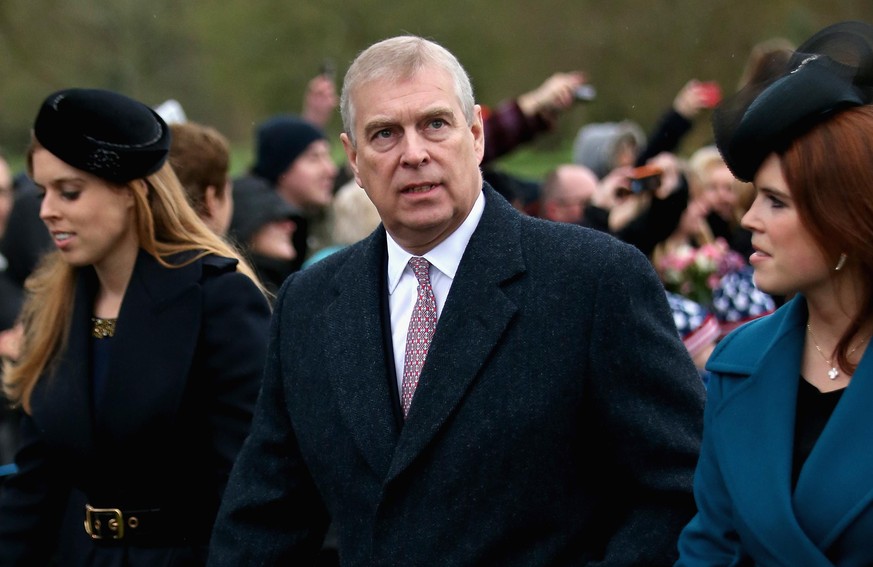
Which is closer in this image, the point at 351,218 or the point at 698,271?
the point at 698,271

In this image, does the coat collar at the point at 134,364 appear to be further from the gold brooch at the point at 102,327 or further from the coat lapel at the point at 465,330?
the coat lapel at the point at 465,330

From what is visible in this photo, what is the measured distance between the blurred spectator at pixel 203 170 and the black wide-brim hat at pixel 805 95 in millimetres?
2543

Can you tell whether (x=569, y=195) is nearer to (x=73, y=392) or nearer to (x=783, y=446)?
(x=73, y=392)

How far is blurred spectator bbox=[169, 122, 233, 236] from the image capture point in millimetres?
4844

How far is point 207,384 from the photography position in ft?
13.3

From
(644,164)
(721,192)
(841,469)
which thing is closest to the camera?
(841,469)

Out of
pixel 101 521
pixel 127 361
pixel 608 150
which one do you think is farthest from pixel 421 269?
pixel 608 150

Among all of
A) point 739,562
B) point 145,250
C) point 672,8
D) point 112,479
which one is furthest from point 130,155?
point 672,8

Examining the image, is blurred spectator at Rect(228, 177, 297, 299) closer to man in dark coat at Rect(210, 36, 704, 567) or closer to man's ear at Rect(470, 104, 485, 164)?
man in dark coat at Rect(210, 36, 704, 567)

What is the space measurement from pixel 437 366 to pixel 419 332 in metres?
0.16

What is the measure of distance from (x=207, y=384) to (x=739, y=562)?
74.2 inches

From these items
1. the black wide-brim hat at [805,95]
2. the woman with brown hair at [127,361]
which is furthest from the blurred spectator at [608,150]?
the black wide-brim hat at [805,95]

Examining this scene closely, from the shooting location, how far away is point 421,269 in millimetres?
3174

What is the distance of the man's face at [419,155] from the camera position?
306 centimetres
